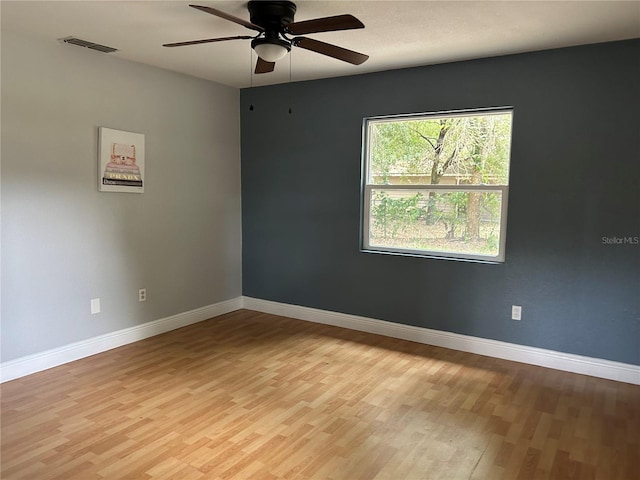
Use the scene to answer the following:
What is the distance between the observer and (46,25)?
2969 mm

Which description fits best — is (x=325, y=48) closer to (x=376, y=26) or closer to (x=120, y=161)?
(x=376, y=26)

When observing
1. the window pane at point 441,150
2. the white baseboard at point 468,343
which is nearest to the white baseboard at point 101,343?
the white baseboard at point 468,343

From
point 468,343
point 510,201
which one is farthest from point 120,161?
point 468,343

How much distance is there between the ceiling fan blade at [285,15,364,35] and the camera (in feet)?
7.20

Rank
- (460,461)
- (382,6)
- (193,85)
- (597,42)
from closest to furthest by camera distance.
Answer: (460,461)
(382,6)
(597,42)
(193,85)

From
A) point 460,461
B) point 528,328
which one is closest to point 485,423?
point 460,461

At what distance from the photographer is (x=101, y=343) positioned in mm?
3762

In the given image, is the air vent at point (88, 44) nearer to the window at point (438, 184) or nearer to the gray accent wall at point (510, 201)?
the gray accent wall at point (510, 201)

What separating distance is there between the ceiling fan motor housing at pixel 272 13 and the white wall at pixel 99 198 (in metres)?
1.73

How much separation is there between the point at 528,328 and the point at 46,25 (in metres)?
4.02

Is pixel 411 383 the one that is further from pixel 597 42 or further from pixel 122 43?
pixel 122 43

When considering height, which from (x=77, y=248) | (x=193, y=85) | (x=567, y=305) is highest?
(x=193, y=85)

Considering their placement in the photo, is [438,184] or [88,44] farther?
[438,184]

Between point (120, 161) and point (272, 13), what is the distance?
1.97 metres
